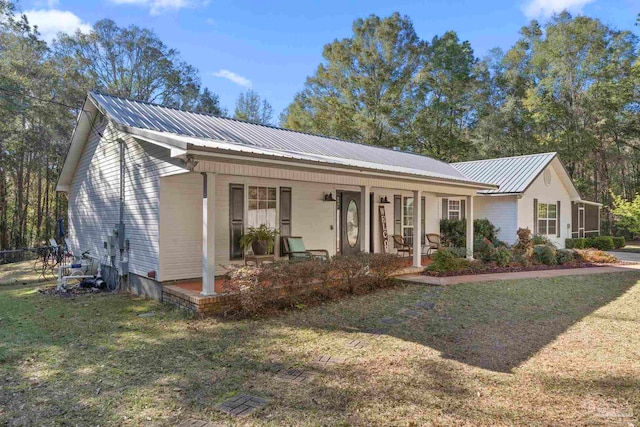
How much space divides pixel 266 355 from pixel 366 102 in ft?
83.1

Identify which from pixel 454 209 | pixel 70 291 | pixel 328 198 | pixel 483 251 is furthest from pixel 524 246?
pixel 70 291

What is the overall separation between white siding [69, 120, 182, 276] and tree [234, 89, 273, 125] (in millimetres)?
19928

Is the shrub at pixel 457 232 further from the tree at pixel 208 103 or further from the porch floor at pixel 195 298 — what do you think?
the tree at pixel 208 103

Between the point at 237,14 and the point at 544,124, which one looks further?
the point at 544,124

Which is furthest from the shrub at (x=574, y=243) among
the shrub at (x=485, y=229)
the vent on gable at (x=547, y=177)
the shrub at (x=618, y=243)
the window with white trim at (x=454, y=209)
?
the window with white trim at (x=454, y=209)

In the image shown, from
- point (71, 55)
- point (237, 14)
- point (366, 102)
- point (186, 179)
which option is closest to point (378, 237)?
point (186, 179)

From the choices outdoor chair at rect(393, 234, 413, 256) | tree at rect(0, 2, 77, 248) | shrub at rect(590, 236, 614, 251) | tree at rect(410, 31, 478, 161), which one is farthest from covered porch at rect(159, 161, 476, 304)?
tree at rect(410, 31, 478, 161)

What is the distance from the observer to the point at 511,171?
56.3 ft

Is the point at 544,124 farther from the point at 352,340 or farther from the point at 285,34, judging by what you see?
the point at 352,340

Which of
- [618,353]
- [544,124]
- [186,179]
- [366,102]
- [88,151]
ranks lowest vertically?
[618,353]

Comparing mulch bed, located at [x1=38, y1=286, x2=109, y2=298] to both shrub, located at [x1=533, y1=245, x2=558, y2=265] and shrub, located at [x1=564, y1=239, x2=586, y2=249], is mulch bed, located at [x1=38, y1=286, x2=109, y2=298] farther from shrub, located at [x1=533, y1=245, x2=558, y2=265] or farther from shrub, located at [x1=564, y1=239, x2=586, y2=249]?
shrub, located at [x1=564, y1=239, x2=586, y2=249]

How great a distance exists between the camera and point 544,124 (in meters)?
27.1

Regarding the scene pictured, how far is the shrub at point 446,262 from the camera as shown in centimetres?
1021

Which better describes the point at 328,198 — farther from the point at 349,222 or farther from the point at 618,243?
the point at 618,243
